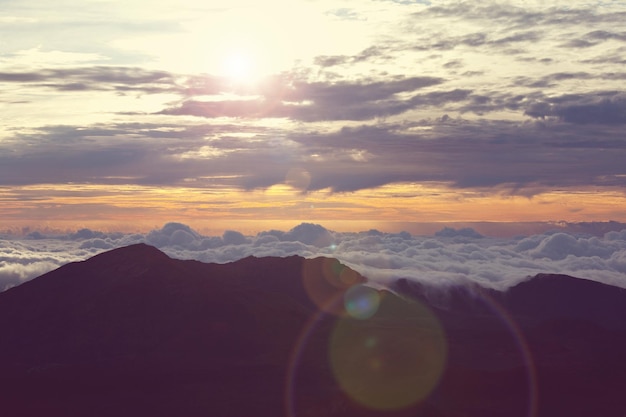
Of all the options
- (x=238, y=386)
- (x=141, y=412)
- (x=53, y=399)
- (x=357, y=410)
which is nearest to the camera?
(x=357, y=410)

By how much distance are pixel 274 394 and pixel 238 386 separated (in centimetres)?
1054

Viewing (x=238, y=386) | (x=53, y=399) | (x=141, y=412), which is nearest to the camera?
(x=141, y=412)

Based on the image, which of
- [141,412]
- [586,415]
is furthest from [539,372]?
[141,412]

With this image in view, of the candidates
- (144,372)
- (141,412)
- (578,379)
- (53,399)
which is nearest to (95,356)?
(144,372)

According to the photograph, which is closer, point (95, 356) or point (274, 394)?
→ point (274, 394)

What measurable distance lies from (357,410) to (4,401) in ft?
238

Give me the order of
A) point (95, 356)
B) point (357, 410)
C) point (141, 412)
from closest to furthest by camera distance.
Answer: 1. point (357, 410)
2. point (141, 412)
3. point (95, 356)

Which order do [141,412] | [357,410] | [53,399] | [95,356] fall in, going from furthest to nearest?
[95,356], [53,399], [141,412], [357,410]

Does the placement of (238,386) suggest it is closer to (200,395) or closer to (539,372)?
(200,395)

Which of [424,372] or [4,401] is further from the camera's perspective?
[424,372]

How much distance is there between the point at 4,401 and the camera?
500 feet

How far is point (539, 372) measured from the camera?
560 ft

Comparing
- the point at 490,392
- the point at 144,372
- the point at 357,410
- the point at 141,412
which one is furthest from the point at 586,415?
the point at 144,372

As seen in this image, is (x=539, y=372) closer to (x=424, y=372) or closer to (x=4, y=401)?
(x=424, y=372)
